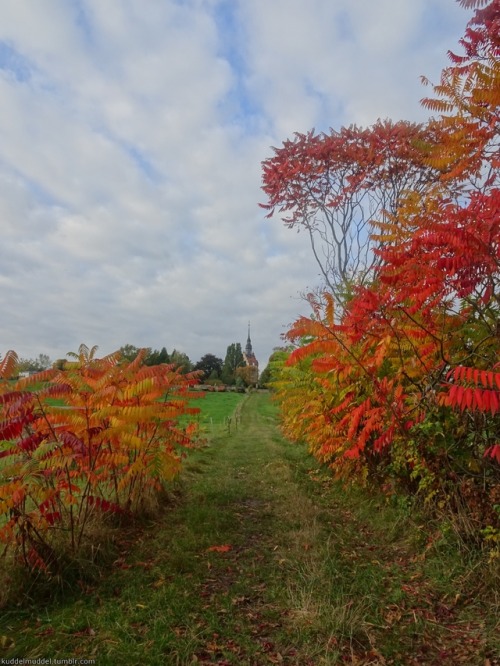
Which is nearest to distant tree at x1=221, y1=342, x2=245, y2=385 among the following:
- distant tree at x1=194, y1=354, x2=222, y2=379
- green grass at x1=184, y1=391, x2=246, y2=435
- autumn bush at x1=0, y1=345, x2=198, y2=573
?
distant tree at x1=194, y1=354, x2=222, y2=379

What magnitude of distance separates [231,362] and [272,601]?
7173cm

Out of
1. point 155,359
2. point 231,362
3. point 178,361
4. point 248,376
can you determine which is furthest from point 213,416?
point 231,362

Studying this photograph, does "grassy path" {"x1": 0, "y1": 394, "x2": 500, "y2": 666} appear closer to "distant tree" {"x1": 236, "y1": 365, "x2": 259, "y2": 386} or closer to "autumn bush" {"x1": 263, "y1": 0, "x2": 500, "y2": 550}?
"autumn bush" {"x1": 263, "y1": 0, "x2": 500, "y2": 550}

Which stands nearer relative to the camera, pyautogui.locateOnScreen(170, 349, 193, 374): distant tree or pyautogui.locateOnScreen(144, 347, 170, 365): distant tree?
pyautogui.locateOnScreen(170, 349, 193, 374): distant tree

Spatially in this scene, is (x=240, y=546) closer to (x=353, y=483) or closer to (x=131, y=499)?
(x=131, y=499)

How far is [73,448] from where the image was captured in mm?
3539

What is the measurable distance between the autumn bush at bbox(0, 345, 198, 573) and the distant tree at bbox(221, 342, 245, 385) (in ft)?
189

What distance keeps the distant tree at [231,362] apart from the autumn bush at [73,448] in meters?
57.5

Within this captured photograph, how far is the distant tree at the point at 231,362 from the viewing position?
63119 mm

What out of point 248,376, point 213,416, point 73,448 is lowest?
point 213,416

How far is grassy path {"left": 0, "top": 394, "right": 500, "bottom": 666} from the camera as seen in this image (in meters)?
2.76

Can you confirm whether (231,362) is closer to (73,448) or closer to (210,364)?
(210,364)

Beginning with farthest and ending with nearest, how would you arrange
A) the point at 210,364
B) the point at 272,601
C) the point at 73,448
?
the point at 210,364, the point at 73,448, the point at 272,601

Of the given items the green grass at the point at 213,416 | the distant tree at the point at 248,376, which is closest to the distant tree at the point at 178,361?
the green grass at the point at 213,416
